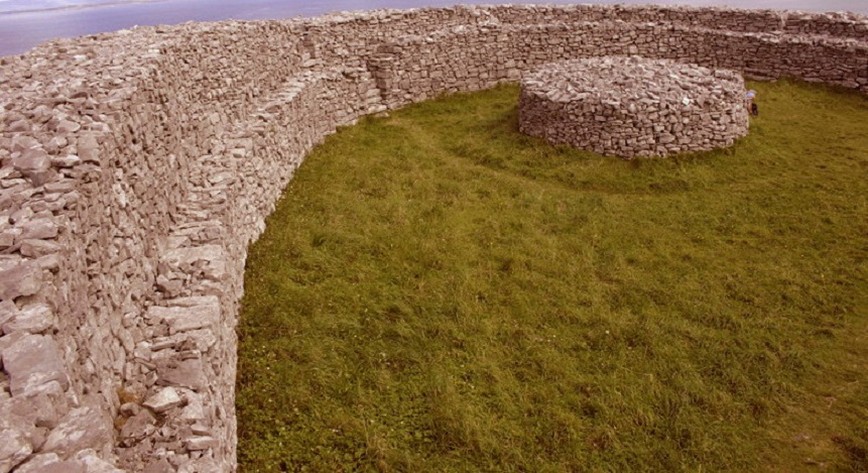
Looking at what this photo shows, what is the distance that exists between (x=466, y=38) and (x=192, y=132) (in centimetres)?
1489

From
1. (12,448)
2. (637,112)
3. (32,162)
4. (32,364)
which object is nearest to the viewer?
(12,448)

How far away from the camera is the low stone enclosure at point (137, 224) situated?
4914 mm

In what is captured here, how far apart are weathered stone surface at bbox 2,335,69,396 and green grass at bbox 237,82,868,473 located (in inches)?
146

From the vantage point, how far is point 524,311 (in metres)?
10.8

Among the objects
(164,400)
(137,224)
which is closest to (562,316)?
(164,400)

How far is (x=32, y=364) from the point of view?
182 inches

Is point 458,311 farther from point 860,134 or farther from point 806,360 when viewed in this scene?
point 860,134

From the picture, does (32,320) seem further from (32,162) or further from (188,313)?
(188,313)

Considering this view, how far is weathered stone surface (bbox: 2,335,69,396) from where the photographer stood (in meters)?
4.48

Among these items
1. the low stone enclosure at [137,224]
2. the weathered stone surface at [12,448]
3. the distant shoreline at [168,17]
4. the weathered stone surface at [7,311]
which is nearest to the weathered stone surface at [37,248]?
the low stone enclosure at [137,224]

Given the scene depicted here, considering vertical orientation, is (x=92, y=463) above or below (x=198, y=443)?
above

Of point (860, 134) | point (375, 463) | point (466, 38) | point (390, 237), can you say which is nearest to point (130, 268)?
point (375, 463)

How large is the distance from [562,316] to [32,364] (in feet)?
27.0

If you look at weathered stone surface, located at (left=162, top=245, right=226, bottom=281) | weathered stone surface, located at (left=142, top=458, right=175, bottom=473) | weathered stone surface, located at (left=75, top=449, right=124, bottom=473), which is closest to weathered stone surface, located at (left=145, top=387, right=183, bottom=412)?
weathered stone surface, located at (left=142, top=458, right=175, bottom=473)
